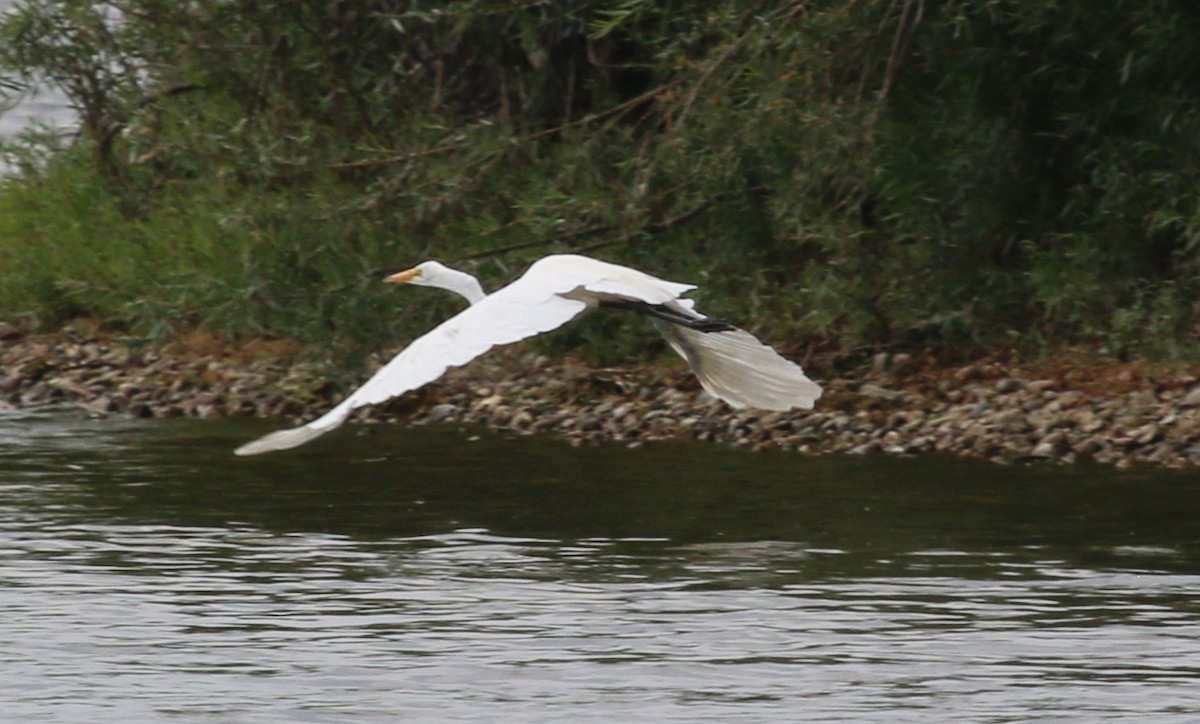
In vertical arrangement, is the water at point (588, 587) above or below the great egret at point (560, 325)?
below

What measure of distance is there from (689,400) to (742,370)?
4216 millimetres

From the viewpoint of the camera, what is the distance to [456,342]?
8.03 m

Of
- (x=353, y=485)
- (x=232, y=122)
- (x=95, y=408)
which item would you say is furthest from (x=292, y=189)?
(x=353, y=485)

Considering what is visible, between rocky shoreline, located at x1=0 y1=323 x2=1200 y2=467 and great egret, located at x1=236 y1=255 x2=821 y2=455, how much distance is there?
299 centimetres

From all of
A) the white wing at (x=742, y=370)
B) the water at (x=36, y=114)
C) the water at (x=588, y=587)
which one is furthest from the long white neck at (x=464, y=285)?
the water at (x=36, y=114)

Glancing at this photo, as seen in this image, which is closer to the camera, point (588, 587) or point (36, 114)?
point (588, 587)

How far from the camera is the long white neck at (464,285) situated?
396 inches

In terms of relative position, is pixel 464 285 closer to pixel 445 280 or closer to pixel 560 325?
pixel 445 280

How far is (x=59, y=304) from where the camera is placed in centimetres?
1762

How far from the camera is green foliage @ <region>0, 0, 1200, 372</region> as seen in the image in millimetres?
12945

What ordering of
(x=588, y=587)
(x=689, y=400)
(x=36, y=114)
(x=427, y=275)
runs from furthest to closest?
1. (x=36, y=114)
2. (x=689, y=400)
3. (x=427, y=275)
4. (x=588, y=587)

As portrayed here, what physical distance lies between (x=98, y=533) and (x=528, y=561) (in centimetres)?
216

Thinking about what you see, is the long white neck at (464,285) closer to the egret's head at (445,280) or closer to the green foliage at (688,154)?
the egret's head at (445,280)

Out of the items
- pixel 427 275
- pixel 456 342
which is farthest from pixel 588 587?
pixel 427 275
